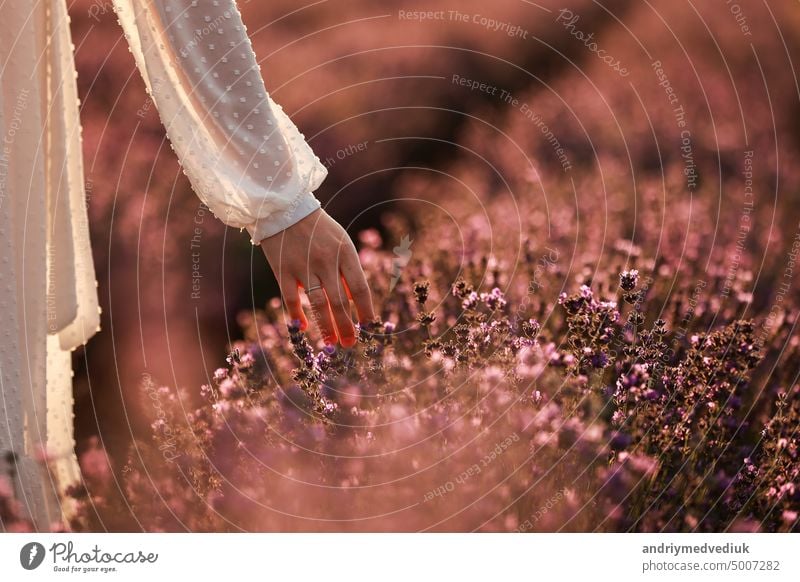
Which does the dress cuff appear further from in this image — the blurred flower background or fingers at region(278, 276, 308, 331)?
the blurred flower background

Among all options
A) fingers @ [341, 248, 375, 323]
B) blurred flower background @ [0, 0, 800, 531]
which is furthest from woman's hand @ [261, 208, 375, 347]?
blurred flower background @ [0, 0, 800, 531]

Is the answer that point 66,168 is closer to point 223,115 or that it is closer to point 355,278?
point 223,115

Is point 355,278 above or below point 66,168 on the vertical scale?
below

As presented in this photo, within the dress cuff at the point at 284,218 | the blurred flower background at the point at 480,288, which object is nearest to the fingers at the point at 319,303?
the dress cuff at the point at 284,218
